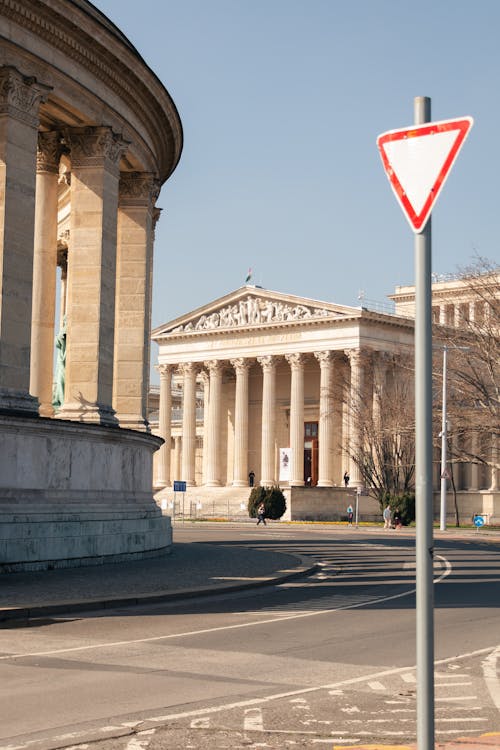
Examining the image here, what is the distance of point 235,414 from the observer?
106375mm

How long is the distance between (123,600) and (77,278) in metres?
11.8

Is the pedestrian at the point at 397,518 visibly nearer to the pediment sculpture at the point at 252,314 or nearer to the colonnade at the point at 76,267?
the pediment sculpture at the point at 252,314

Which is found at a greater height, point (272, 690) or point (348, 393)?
point (348, 393)

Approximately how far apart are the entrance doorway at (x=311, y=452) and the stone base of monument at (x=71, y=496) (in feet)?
A: 246

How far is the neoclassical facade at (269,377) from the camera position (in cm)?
9525

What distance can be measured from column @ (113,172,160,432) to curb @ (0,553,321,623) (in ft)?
29.8

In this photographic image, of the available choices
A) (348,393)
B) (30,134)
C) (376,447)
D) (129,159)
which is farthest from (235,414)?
(30,134)

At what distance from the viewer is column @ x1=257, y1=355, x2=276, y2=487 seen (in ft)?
330

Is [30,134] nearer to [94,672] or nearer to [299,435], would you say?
[94,672]

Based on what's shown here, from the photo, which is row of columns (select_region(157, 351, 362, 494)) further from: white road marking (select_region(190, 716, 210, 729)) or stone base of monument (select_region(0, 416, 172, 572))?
white road marking (select_region(190, 716, 210, 729))

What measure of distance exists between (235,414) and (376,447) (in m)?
31.8

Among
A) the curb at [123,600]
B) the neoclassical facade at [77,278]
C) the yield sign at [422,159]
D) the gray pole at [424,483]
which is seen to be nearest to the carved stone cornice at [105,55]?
the neoclassical facade at [77,278]

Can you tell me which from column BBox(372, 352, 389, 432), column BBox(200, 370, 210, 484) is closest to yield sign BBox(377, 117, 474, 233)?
column BBox(372, 352, 389, 432)

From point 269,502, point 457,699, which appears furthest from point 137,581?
point 269,502
